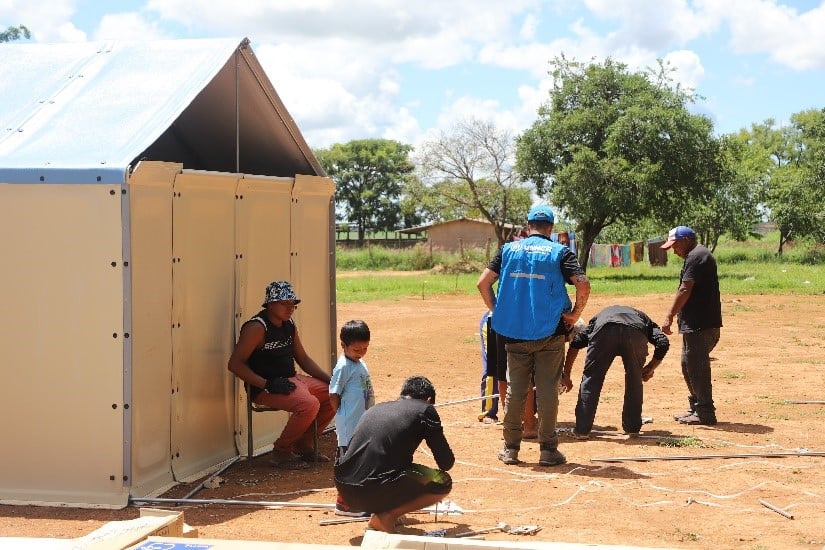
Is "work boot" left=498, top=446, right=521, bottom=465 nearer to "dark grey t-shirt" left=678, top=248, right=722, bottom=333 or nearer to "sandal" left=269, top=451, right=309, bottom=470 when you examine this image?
"sandal" left=269, top=451, right=309, bottom=470

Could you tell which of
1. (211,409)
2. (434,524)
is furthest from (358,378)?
(211,409)

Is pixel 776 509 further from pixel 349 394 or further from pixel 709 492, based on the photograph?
pixel 349 394

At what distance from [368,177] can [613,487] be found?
89191mm

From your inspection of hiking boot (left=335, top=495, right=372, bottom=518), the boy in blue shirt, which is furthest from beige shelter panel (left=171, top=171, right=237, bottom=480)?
hiking boot (left=335, top=495, right=372, bottom=518)

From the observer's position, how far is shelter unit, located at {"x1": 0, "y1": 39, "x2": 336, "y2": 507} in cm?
698

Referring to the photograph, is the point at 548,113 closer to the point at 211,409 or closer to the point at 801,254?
the point at 801,254

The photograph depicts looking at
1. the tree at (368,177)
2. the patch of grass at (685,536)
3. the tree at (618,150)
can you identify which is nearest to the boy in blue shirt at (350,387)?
the patch of grass at (685,536)

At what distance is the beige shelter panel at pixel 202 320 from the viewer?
7.70 meters

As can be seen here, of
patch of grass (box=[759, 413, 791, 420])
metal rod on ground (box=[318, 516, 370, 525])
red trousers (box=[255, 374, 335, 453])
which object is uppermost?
red trousers (box=[255, 374, 335, 453])

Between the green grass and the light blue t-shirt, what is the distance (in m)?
21.2

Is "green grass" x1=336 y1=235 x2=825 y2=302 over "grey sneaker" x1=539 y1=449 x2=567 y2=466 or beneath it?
over

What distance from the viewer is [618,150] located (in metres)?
39.9

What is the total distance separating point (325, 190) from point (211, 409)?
2.68 m

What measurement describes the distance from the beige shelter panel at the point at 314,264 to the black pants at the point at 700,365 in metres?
3.42
